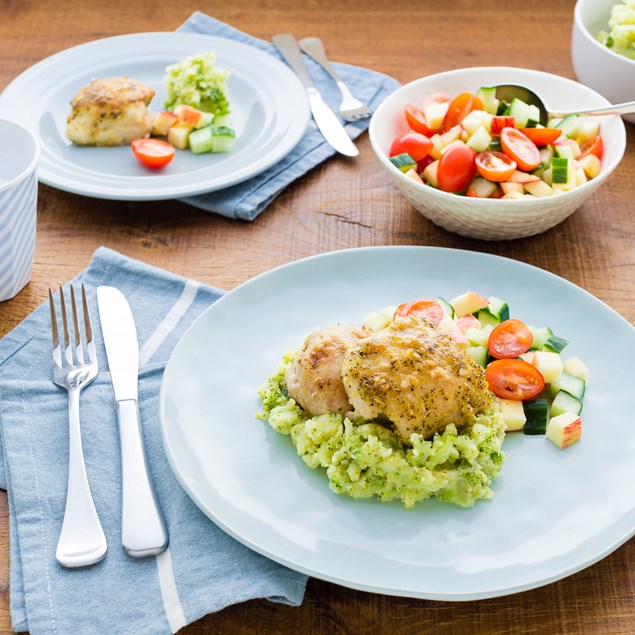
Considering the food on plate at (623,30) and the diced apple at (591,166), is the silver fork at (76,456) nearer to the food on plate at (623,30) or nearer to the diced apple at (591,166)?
the diced apple at (591,166)

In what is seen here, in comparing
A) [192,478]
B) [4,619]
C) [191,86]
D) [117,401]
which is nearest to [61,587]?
[4,619]

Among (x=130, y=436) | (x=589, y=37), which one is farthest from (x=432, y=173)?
(x=130, y=436)

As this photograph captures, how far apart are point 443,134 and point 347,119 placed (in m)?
0.68

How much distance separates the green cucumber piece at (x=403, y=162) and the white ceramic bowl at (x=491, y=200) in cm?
5

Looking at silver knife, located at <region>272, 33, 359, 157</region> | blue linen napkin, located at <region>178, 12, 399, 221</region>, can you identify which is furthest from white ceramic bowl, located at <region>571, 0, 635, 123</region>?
silver knife, located at <region>272, 33, 359, 157</region>

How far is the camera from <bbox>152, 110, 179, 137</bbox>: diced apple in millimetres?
3707

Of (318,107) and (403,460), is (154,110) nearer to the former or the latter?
(318,107)

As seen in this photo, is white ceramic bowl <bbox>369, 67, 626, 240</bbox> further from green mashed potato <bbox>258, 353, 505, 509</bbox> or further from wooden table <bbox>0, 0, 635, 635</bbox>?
green mashed potato <bbox>258, 353, 505, 509</bbox>

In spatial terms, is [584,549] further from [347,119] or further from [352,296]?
[347,119]

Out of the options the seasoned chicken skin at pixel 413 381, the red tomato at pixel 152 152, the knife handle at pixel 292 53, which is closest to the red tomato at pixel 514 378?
the seasoned chicken skin at pixel 413 381

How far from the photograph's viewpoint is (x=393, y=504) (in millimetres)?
2172

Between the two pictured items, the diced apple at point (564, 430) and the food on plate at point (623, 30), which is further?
the food on plate at point (623, 30)

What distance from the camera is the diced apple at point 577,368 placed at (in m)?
2.51

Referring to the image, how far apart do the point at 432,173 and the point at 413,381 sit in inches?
49.8
